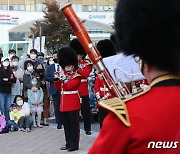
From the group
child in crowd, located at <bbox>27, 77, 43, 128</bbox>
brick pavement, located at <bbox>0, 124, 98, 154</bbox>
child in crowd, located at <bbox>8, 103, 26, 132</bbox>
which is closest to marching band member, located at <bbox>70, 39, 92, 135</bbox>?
brick pavement, located at <bbox>0, 124, 98, 154</bbox>

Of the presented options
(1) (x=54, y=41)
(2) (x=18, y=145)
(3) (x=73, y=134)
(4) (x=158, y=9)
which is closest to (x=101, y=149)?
(4) (x=158, y=9)

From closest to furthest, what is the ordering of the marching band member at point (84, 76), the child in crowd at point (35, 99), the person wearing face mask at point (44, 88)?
1. the marching band member at point (84, 76)
2. the child in crowd at point (35, 99)
3. the person wearing face mask at point (44, 88)

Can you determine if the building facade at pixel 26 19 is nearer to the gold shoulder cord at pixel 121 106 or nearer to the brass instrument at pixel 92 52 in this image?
the brass instrument at pixel 92 52

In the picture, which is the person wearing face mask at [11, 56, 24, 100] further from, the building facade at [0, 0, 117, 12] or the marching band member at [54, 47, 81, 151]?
the building facade at [0, 0, 117, 12]

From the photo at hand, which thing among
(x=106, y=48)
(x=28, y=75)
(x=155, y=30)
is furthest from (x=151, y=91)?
(x=28, y=75)

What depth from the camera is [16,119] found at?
9.15 m

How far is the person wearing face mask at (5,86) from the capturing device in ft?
30.8

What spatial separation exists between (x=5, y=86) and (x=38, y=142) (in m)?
1.95

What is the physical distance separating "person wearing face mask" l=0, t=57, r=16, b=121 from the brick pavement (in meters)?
0.83

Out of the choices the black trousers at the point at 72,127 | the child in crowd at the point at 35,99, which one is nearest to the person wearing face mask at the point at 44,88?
the child in crowd at the point at 35,99

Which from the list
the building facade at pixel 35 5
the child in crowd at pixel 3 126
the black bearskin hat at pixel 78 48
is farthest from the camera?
the building facade at pixel 35 5

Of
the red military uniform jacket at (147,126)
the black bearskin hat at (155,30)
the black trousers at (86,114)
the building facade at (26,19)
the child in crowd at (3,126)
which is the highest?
the building facade at (26,19)

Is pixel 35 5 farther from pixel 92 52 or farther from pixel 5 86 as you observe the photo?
pixel 92 52

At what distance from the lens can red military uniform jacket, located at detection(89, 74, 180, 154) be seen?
170cm
